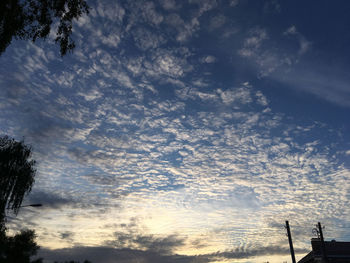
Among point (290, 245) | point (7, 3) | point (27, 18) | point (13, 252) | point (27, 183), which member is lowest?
point (13, 252)

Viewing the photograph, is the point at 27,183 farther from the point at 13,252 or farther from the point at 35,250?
the point at 35,250

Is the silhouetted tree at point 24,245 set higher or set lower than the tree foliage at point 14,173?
lower

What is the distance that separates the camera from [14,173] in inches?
1064

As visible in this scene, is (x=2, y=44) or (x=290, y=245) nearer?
(x=2, y=44)

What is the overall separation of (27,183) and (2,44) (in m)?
21.6

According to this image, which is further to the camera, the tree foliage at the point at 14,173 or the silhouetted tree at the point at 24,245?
the silhouetted tree at the point at 24,245

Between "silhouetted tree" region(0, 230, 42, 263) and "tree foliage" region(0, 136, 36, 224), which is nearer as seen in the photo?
"tree foliage" region(0, 136, 36, 224)

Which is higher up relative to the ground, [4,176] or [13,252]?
[4,176]

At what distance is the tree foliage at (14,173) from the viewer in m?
26.3

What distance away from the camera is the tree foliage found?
26266 mm

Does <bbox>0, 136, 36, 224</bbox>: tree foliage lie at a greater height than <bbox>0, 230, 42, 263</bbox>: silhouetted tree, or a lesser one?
greater

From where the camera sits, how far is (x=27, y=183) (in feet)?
91.7

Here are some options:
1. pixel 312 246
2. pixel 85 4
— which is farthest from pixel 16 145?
pixel 312 246

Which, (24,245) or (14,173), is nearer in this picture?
(14,173)
